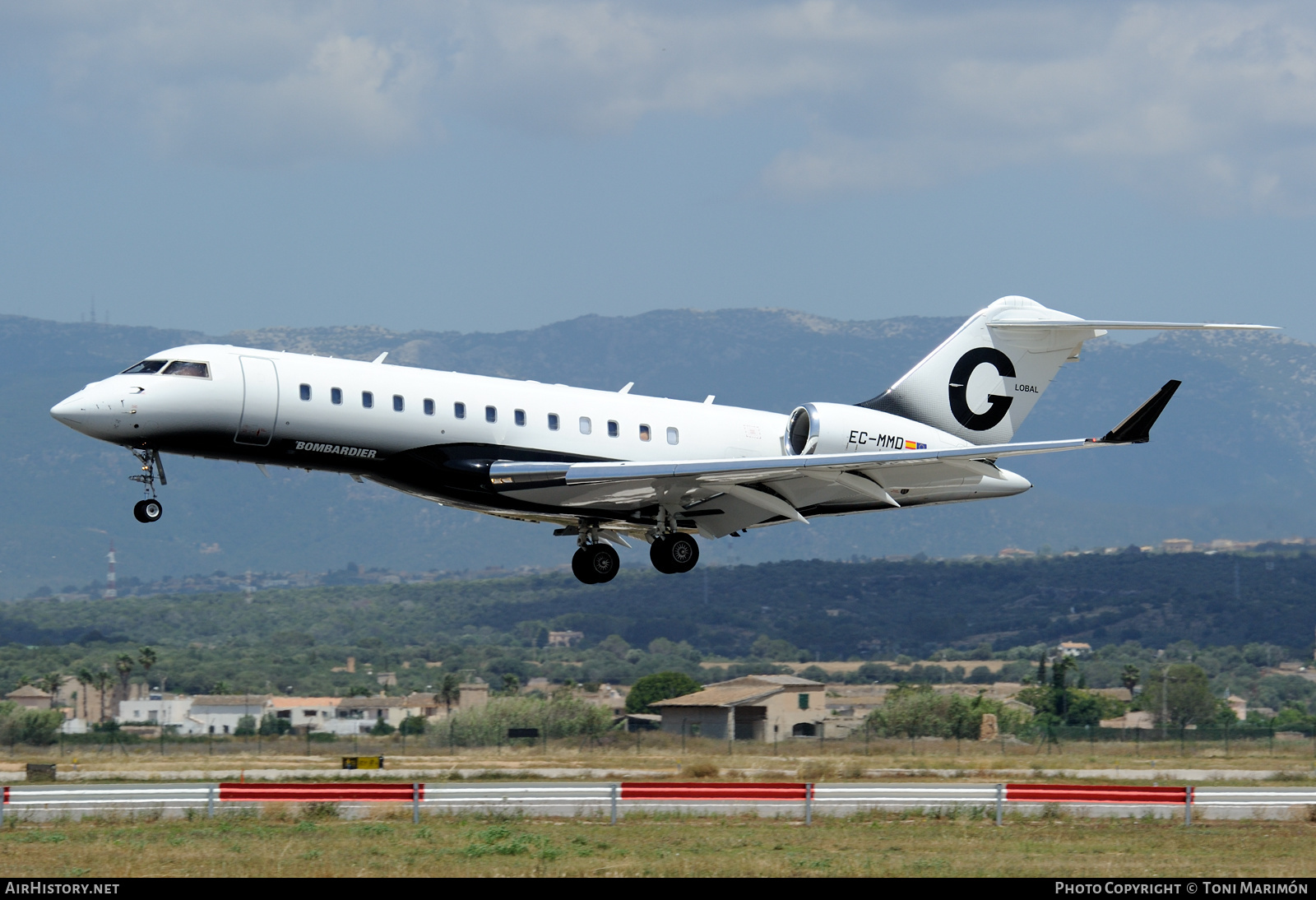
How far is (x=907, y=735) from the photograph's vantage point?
66.6 m

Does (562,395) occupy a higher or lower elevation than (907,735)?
higher

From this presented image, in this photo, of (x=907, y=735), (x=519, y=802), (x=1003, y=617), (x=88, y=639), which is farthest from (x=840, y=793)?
(x=1003, y=617)

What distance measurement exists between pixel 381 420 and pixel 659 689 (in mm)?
62502

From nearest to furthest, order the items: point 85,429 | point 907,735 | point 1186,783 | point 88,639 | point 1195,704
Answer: point 85,429
point 1186,783
point 907,735
point 1195,704
point 88,639

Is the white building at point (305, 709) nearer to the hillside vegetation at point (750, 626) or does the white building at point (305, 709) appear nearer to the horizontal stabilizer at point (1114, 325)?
the hillside vegetation at point (750, 626)

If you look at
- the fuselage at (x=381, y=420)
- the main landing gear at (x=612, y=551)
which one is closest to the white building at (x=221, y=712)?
the main landing gear at (x=612, y=551)

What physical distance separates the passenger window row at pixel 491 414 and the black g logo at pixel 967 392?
6.07 m

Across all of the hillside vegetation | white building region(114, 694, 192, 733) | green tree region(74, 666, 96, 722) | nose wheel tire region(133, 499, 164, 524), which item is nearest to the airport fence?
nose wheel tire region(133, 499, 164, 524)

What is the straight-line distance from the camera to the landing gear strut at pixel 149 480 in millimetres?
25016

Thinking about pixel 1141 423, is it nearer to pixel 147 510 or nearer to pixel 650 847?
pixel 650 847

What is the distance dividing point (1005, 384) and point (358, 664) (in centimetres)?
10887

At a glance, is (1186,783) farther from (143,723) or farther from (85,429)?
(143,723)

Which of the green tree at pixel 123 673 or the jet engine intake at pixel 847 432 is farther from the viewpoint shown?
the green tree at pixel 123 673

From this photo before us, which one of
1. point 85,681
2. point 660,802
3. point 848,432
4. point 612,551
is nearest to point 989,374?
point 848,432
